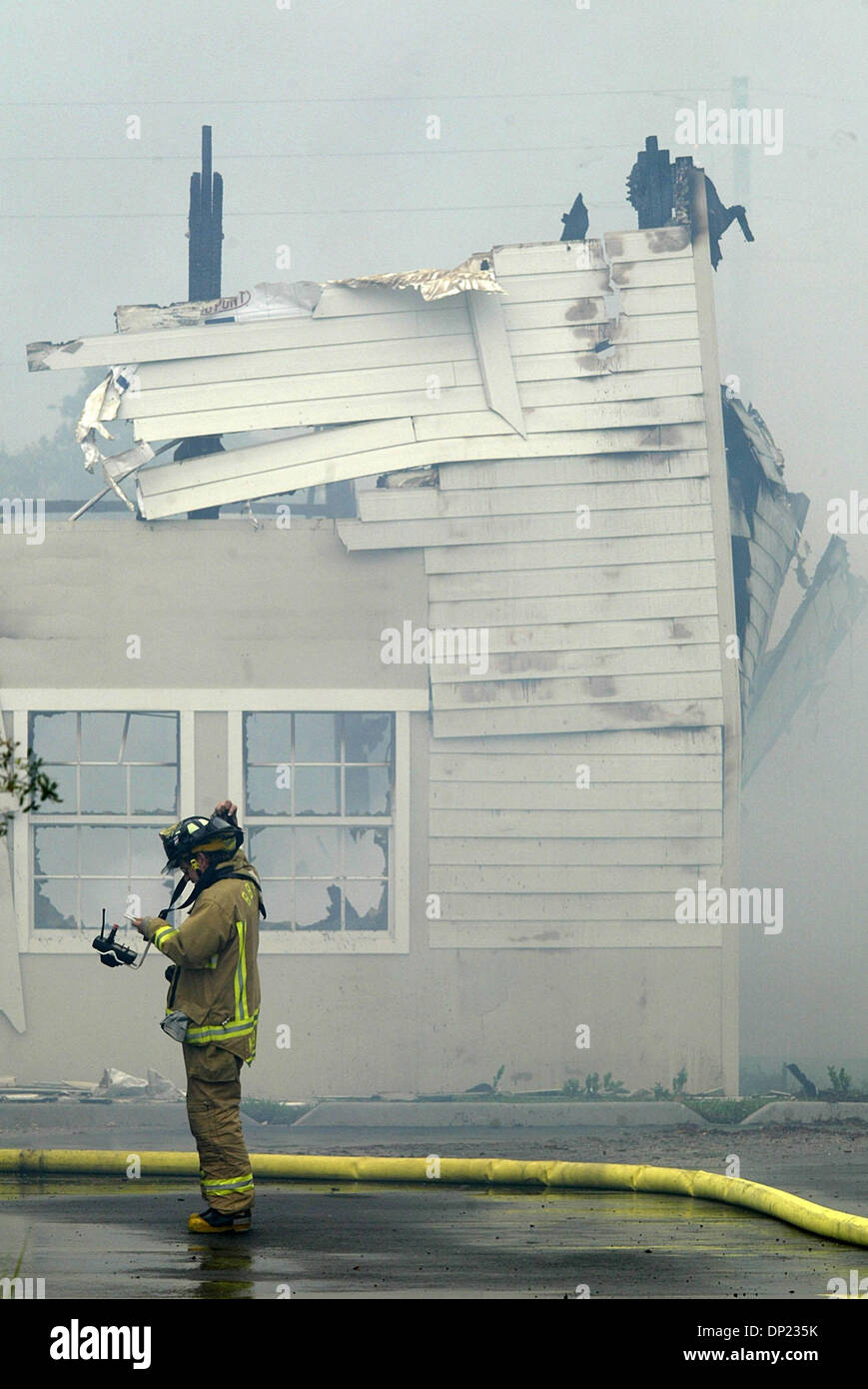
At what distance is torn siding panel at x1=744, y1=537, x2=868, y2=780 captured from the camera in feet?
51.3

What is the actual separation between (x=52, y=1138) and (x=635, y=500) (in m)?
6.15

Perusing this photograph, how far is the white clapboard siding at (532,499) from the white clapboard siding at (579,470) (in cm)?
4

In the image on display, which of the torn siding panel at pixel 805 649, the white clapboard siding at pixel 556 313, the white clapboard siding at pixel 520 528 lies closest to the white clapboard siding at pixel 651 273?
the white clapboard siding at pixel 556 313

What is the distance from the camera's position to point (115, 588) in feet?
40.9

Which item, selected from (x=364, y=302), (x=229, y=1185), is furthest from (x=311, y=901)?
(x=229, y=1185)

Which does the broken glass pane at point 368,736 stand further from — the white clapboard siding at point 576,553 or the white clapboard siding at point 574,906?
the white clapboard siding at point 574,906

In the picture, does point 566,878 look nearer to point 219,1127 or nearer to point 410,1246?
point 219,1127

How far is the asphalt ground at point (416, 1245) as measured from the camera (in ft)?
16.4

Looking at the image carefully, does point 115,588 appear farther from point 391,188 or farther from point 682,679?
point 391,188

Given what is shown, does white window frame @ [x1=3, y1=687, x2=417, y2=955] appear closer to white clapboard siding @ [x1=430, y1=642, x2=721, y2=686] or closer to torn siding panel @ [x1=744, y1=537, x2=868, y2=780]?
white clapboard siding @ [x1=430, y1=642, x2=721, y2=686]

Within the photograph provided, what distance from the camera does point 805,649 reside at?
16.2 metres

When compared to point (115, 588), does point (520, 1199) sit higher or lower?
lower
